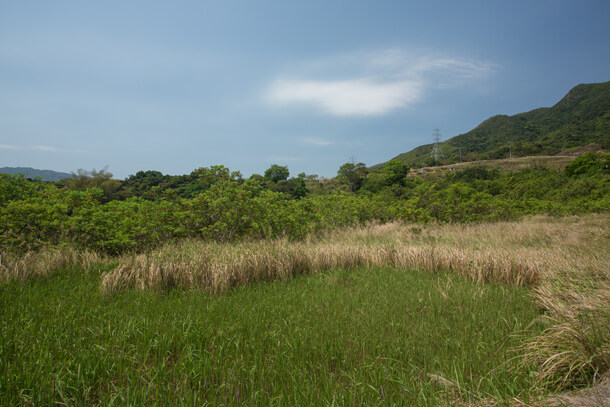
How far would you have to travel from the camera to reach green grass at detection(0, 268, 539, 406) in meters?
1.94

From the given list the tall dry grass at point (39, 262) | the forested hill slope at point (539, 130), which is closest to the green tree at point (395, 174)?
the forested hill slope at point (539, 130)

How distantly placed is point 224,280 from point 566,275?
18.9ft

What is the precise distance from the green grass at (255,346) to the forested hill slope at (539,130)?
298ft

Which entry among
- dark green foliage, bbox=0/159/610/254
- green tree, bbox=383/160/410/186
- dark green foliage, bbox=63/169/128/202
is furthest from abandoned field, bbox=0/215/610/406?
green tree, bbox=383/160/410/186

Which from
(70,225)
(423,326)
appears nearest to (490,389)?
(423,326)

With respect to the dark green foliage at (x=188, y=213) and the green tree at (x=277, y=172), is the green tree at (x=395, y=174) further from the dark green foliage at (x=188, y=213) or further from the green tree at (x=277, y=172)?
the dark green foliage at (x=188, y=213)

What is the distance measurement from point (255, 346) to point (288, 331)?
0.44m

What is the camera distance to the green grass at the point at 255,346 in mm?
1936

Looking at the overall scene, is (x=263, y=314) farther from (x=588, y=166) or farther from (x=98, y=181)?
(x=588, y=166)

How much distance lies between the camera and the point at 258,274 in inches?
203

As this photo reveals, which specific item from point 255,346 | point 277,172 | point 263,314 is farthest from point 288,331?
point 277,172

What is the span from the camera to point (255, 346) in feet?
8.60

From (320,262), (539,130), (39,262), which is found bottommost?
(320,262)

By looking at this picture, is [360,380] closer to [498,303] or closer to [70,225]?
[498,303]
